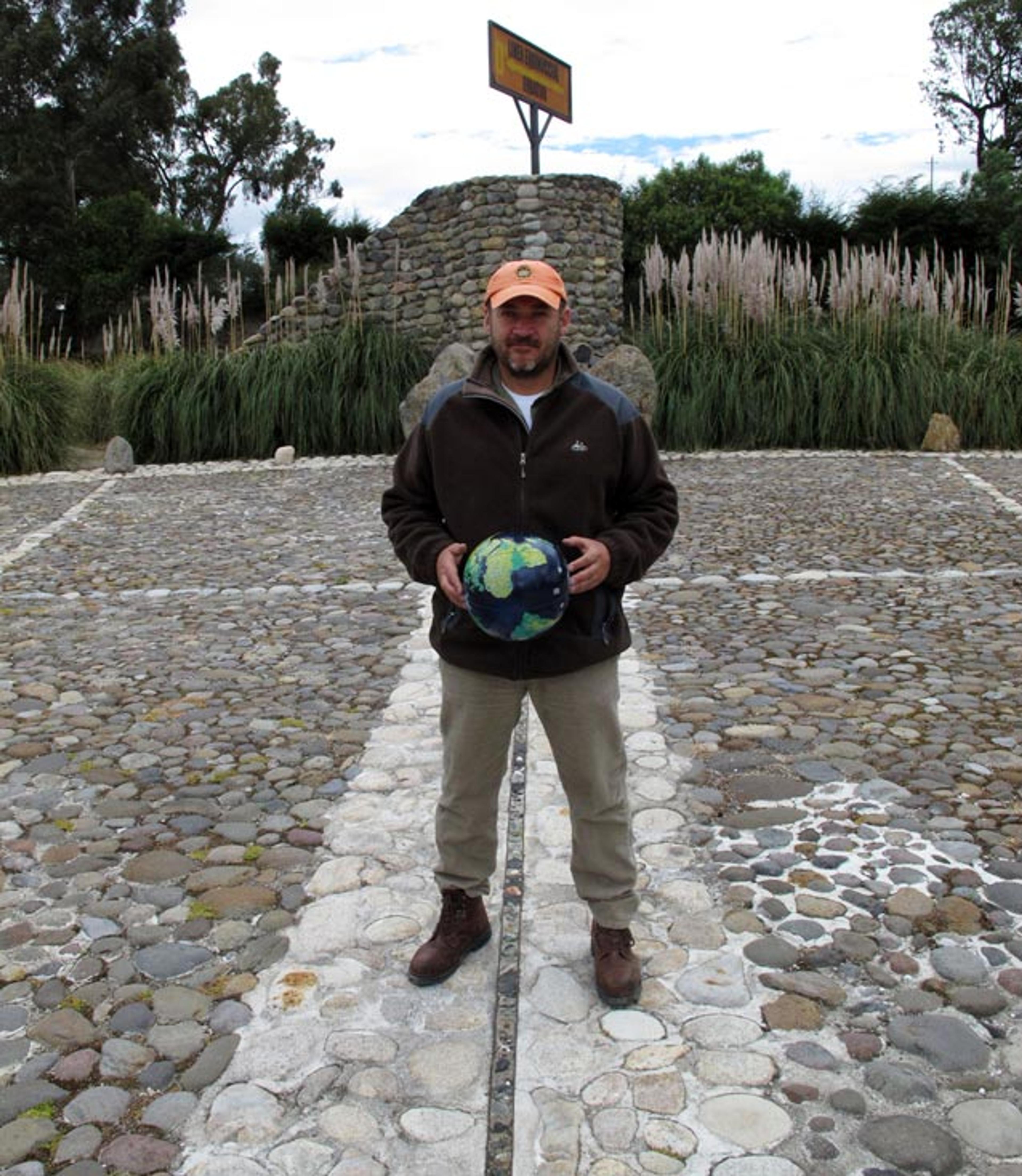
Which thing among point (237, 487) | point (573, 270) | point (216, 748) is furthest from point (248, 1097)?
point (573, 270)

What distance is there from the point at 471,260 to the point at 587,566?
478 inches

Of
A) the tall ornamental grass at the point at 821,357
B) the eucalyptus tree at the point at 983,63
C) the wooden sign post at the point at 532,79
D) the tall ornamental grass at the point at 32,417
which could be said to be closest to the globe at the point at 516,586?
the tall ornamental grass at the point at 821,357

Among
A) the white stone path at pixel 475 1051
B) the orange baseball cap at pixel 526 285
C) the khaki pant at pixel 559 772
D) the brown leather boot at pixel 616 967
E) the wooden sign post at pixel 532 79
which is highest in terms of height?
the wooden sign post at pixel 532 79

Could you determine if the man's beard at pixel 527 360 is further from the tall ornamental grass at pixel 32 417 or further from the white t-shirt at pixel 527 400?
the tall ornamental grass at pixel 32 417

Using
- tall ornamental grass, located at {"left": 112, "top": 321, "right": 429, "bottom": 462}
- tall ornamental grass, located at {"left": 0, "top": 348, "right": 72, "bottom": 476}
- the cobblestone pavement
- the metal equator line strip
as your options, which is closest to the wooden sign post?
tall ornamental grass, located at {"left": 112, "top": 321, "right": 429, "bottom": 462}

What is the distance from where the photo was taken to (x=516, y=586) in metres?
2.08

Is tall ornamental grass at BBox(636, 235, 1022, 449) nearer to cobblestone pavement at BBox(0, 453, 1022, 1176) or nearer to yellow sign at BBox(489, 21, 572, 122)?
yellow sign at BBox(489, 21, 572, 122)

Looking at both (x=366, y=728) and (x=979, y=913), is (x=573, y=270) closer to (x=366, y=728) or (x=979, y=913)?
(x=366, y=728)

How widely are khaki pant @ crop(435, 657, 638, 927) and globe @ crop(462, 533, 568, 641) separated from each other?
17 cm

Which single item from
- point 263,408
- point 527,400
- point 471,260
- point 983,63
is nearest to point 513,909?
point 527,400

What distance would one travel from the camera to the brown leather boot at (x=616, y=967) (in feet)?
7.43

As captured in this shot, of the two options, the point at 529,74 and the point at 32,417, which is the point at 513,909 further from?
the point at 529,74

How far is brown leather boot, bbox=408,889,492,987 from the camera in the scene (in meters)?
2.37

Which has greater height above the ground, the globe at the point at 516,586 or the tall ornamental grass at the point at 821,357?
the tall ornamental grass at the point at 821,357
